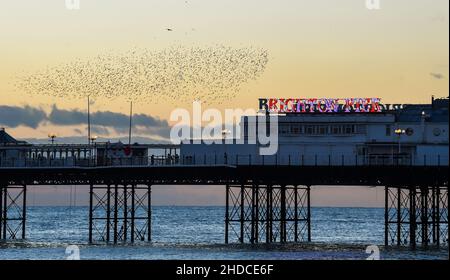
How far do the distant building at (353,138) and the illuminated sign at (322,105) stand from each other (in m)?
0.54

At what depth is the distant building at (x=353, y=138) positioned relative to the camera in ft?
409

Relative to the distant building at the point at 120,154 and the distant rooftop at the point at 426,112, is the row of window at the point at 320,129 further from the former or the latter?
the distant building at the point at 120,154

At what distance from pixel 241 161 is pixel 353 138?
467 inches

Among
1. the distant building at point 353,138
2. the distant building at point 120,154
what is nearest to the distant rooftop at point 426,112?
the distant building at point 353,138

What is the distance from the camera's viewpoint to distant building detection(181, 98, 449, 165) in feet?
409

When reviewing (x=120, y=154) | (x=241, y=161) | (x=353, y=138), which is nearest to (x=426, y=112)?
(x=353, y=138)

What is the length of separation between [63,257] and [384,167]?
2817 centimetres

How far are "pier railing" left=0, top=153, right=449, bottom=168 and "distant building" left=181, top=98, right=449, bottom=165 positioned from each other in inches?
3.6
